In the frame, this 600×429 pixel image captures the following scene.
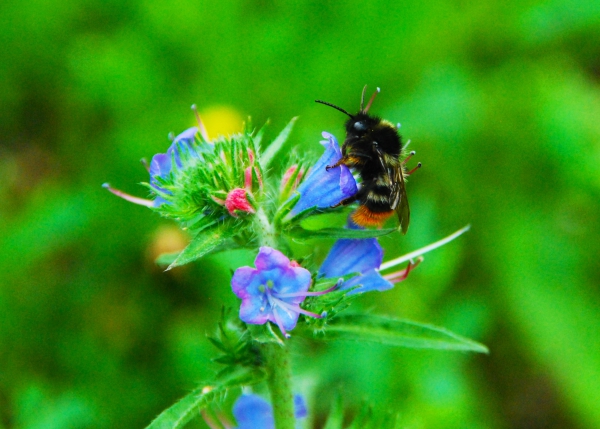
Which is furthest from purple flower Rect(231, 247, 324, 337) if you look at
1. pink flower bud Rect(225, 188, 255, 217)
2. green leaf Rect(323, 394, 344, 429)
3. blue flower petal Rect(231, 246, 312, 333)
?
green leaf Rect(323, 394, 344, 429)

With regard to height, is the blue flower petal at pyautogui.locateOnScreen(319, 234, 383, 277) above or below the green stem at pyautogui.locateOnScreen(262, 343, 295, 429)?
above

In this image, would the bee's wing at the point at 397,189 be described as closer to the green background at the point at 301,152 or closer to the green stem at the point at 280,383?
the green stem at the point at 280,383

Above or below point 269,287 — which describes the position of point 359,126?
above

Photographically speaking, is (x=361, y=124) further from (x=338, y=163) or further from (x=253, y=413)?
(x=253, y=413)

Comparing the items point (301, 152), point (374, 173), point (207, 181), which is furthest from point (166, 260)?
point (301, 152)

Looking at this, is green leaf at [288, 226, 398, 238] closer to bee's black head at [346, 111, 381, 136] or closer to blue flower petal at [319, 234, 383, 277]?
blue flower petal at [319, 234, 383, 277]

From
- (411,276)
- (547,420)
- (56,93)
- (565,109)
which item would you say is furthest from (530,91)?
(56,93)

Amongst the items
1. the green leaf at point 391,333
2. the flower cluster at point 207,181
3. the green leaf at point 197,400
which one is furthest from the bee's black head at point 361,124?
the green leaf at point 197,400
